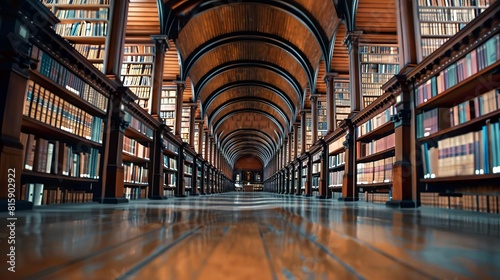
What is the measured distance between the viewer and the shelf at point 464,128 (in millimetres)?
3363

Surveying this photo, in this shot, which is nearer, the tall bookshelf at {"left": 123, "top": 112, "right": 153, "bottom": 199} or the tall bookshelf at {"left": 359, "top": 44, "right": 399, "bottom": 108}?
the tall bookshelf at {"left": 123, "top": 112, "right": 153, "bottom": 199}

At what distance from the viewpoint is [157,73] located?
8742 millimetres

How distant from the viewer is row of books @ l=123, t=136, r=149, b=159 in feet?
21.7

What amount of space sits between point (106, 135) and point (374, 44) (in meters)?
7.39

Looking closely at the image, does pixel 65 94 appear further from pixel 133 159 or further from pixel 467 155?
pixel 467 155

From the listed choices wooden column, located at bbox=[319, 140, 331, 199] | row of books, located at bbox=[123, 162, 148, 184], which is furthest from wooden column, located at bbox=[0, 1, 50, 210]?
wooden column, located at bbox=[319, 140, 331, 199]

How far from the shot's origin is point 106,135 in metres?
5.36

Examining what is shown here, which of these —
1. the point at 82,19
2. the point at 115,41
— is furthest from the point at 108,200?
the point at 82,19

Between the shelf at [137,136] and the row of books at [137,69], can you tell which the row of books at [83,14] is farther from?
the row of books at [137,69]

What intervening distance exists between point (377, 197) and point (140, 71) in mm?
7304

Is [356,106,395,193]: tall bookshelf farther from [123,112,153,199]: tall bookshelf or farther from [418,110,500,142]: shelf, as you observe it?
[123,112,153,199]: tall bookshelf

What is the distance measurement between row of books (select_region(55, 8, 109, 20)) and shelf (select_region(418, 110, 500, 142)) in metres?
6.31

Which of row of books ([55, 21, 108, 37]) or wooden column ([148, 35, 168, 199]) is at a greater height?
row of books ([55, 21, 108, 37])

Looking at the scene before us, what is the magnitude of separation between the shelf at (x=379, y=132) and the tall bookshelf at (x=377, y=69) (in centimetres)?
149
